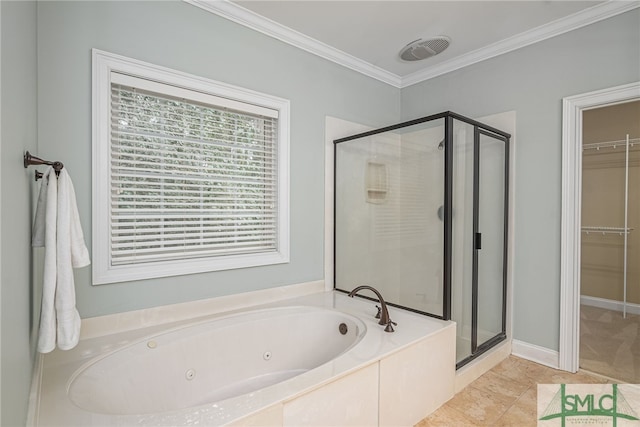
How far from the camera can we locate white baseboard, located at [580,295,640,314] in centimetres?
349

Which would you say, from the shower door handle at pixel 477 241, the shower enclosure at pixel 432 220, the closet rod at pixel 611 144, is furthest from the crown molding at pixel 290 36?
the closet rod at pixel 611 144

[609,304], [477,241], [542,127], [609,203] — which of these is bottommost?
[609,304]

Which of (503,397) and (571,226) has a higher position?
(571,226)

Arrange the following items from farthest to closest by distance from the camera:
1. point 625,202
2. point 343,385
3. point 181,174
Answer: point 625,202 < point 181,174 < point 343,385

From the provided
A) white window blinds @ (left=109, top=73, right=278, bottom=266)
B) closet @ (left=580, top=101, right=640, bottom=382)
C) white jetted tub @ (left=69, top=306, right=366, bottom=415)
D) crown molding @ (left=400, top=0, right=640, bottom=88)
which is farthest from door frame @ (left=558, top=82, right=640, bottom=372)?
white window blinds @ (left=109, top=73, right=278, bottom=266)

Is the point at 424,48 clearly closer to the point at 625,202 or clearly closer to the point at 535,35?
the point at 535,35

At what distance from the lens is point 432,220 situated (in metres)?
2.20

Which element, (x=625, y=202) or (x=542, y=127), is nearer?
(x=542, y=127)

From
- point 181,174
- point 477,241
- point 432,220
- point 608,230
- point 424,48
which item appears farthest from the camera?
point 608,230

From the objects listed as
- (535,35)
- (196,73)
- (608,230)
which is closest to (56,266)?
(196,73)

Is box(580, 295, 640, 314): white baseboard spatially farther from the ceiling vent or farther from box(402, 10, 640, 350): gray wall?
the ceiling vent

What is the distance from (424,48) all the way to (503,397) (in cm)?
258

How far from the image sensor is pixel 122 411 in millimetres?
1501

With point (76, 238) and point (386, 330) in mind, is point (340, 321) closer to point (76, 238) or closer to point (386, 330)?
point (386, 330)
